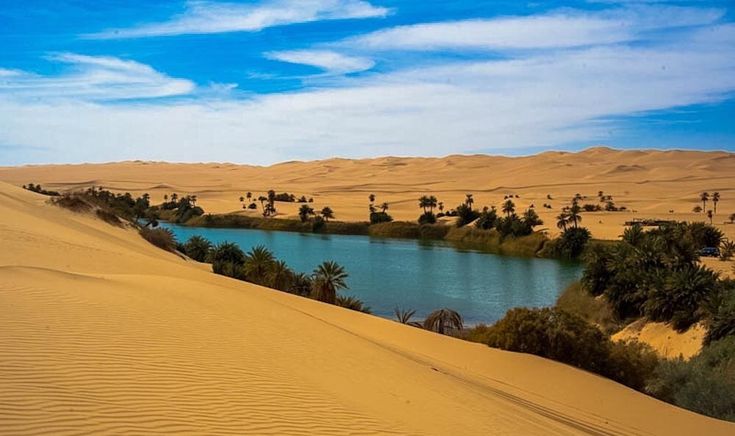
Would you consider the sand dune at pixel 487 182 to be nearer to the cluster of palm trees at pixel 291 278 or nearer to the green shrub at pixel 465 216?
the green shrub at pixel 465 216

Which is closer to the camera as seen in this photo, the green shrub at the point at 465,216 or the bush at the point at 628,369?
the bush at the point at 628,369

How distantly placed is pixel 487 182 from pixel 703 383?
5673 inches

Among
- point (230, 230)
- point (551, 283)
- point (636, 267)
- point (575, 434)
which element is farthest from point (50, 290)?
point (230, 230)

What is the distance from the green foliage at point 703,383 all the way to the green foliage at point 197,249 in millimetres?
31296

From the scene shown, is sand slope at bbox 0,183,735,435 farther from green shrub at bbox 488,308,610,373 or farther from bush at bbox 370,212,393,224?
bush at bbox 370,212,393,224

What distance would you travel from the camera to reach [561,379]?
50.4 feet

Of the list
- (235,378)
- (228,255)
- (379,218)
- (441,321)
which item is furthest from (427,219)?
(235,378)

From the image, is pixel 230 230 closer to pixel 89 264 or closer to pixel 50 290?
pixel 89 264

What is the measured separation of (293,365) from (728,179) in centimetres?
14694

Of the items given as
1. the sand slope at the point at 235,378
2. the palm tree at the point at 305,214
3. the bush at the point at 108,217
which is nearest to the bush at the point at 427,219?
the palm tree at the point at 305,214

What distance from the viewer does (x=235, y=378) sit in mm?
7598

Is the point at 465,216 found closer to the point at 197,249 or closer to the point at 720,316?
the point at 197,249

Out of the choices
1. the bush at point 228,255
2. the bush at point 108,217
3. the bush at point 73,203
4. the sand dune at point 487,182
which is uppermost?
the sand dune at point 487,182

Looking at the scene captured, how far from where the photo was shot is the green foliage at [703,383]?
14.4 metres
